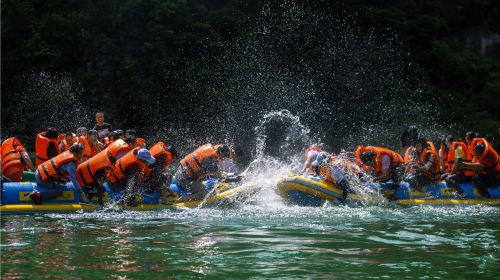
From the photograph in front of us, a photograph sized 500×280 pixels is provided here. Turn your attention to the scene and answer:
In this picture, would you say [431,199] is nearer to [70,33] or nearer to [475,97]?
[475,97]

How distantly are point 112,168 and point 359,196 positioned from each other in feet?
13.4

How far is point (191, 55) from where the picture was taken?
23266 millimetres

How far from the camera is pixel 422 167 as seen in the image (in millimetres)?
12852

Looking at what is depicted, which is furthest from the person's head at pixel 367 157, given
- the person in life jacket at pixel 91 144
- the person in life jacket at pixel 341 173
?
the person in life jacket at pixel 91 144

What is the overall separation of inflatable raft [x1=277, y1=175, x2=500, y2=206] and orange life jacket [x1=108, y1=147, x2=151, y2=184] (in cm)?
238

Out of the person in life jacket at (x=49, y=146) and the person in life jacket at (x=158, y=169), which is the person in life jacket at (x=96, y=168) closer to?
the person in life jacket at (x=158, y=169)

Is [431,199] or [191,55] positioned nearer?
[431,199]

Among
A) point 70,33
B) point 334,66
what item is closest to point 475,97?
point 334,66

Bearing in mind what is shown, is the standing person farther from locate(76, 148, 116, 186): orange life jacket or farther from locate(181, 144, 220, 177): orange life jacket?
locate(76, 148, 116, 186): orange life jacket

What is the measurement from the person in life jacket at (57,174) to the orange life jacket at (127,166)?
1.84 feet

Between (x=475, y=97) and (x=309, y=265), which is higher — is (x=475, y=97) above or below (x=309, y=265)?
above

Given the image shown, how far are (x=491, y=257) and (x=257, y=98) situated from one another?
15915 mm

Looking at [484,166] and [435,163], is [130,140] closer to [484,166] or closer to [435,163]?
[435,163]

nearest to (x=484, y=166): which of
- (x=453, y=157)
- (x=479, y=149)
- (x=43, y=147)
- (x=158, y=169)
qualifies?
(x=479, y=149)
